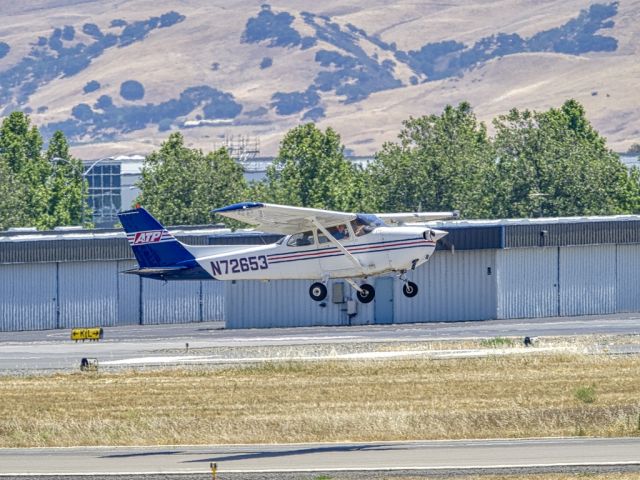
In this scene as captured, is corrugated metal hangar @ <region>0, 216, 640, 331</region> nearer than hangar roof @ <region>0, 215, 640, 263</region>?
No

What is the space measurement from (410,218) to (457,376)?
6.63 metres

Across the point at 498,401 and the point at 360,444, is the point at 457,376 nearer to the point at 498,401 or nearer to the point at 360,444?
the point at 498,401

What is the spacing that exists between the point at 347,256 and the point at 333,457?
11194 millimetres

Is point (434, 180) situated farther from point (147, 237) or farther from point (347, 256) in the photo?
point (347, 256)

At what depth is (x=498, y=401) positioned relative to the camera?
5012 centimetres

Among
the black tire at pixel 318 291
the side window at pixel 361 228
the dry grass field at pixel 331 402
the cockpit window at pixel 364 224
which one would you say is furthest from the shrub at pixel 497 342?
the side window at pixel 361 228

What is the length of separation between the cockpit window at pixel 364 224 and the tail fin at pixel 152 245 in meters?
6.31

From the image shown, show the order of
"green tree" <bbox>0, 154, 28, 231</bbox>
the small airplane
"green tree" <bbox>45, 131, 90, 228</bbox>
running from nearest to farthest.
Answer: the small airplane → "green tree" <bbox>0, 154, 28, 231</bbox> → "green tree" <bbox>45, 131, 90, 228</bbox>

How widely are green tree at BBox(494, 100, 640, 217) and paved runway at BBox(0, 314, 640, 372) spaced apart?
2767cm

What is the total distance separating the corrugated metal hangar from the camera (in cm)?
8256

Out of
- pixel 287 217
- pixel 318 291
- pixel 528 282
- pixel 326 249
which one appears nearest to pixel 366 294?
pixel 318 291

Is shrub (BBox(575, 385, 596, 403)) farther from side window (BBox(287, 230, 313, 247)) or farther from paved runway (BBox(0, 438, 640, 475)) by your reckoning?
side window (BBox(287, 230, 313, 247))

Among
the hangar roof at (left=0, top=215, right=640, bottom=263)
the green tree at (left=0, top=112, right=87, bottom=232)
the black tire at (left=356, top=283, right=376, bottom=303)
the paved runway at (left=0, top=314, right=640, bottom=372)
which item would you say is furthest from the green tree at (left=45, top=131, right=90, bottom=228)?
the black tire at (left=356, top=283, right=376, bottom=303)

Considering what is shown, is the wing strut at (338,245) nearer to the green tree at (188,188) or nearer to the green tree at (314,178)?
the green tree at (188,188)
